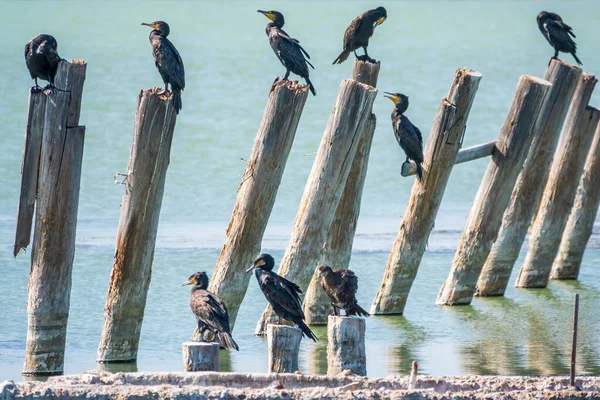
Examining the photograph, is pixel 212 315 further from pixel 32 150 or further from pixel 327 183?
pixel 327 183

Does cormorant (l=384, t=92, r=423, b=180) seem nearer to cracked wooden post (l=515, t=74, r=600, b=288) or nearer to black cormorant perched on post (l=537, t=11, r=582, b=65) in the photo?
cracked wooden post (l=515, t=74, r=600, b=288)

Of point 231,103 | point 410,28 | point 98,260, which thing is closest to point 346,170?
point 98,260

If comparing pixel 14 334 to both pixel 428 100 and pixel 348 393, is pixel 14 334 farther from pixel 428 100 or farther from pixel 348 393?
pixel 428 100

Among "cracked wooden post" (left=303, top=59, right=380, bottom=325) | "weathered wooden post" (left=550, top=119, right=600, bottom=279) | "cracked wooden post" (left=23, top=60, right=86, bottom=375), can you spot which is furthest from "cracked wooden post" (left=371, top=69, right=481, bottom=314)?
"cracked wooden post" (left=23, top=60, right=86, bottom=375)

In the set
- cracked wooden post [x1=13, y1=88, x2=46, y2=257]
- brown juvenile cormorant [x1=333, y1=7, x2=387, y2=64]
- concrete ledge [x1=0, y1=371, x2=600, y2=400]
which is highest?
brown juvenile cormorant [x1=333, y1=7, x2=387, y2=64]

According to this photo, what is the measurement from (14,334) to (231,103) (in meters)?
21.8

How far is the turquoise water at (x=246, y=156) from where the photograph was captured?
34.5 feet

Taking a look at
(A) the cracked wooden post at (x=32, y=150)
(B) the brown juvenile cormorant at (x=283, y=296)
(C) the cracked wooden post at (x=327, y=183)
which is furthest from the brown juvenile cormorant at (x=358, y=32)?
(A) the cracked wooden post at (x=32, y=150)

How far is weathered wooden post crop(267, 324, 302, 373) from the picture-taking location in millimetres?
7469

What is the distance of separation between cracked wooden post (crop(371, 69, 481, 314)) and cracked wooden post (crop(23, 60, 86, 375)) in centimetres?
379

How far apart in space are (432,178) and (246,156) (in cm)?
1469

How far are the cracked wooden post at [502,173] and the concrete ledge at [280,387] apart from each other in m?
4.95

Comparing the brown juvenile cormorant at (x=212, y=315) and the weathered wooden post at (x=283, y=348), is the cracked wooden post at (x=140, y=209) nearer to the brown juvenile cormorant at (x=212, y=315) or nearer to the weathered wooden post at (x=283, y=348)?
the brown juvenile cormorant at (x=212, y=315)

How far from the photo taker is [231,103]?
32250mm
